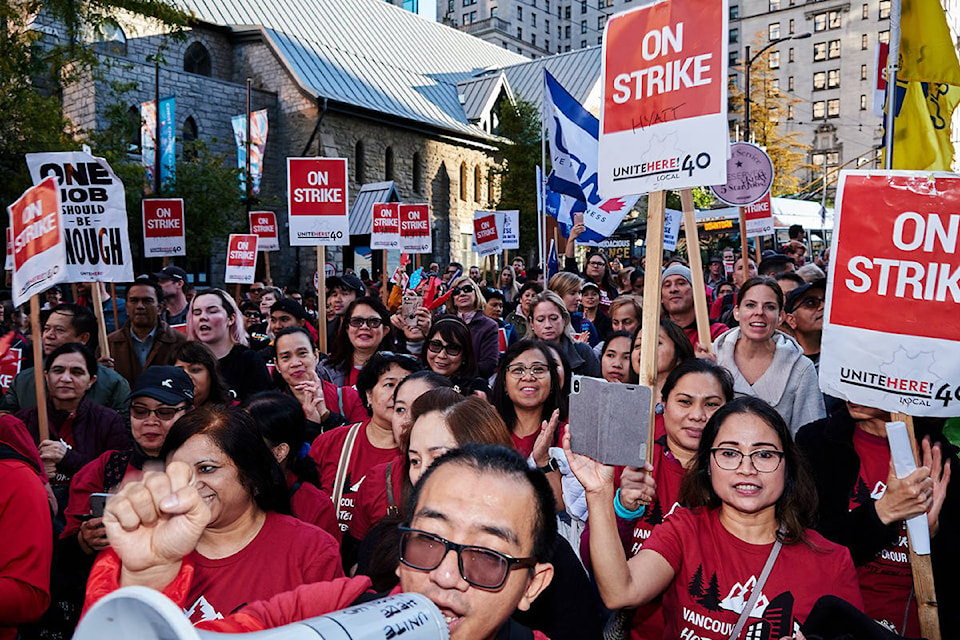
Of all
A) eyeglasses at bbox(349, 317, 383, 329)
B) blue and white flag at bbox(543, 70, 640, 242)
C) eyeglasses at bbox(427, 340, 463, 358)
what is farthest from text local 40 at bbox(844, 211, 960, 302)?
blue and white flag at bbox(543, 70, 640, 242)

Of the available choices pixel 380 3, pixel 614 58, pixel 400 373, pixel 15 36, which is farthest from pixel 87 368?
pixel 380 3

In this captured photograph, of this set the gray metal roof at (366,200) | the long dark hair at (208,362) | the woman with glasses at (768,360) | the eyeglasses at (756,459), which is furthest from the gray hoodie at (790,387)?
the gray metal roof at (366,200)

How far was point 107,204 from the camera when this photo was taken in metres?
7.00

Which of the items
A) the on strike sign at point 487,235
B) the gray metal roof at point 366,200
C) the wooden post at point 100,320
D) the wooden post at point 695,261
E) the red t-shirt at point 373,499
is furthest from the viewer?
the gray metal roof at point 366,200

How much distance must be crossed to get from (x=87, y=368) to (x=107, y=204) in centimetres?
246

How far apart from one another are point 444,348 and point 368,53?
36.3 metres

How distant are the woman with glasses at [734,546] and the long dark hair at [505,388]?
60.6 inches

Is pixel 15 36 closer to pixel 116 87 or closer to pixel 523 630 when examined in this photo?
pixel 116 87

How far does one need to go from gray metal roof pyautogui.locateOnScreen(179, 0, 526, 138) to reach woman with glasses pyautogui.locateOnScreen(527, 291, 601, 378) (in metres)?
28.0

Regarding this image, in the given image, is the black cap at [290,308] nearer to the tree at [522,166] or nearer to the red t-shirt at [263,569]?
the red t-shirt at [263,569]

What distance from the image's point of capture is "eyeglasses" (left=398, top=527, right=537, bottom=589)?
184 cm

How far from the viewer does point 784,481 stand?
2.84 meters

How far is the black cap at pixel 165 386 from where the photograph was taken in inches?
159

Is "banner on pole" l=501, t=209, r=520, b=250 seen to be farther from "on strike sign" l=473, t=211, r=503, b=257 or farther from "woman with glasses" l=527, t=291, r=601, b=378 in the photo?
"woman with glasses" l=527, t=291, r=601, b=378
